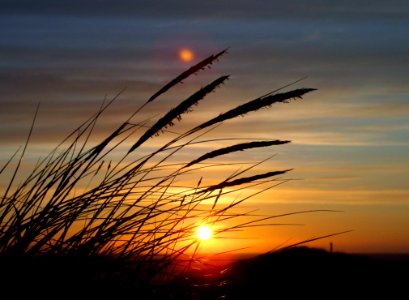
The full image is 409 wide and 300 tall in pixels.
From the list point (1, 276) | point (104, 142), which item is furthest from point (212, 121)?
point (1, 276)

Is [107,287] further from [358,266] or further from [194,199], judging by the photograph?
[358,266]

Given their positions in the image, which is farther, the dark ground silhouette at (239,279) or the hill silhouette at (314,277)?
the hill silhouette at (314,277)

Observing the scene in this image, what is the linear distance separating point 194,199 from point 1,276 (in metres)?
0.87

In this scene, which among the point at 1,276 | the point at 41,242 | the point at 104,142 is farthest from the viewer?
the point at 104,142

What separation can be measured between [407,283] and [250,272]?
56 cm

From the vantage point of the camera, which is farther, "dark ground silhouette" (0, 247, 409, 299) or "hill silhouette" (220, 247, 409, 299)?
"hill silhouette" (220, 247, 409, 299)

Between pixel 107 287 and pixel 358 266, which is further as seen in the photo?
pixel 358 266

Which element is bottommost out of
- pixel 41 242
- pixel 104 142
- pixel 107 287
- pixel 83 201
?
pixel 107 287

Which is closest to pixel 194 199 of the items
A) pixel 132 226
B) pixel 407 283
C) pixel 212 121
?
pixel 132 226

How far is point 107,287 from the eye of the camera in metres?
2.03

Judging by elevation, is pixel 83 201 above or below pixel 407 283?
above

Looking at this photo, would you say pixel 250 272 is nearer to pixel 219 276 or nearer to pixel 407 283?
pixel 219 276

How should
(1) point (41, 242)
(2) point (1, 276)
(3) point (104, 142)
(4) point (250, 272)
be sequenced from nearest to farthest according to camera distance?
1. (2) point (1, 276)
2. (1) point (41, 242)
3. (3) point (104, 142)
4. (4) point (250, 272)

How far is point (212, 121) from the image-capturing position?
2309mm
